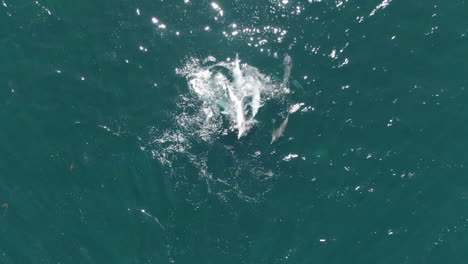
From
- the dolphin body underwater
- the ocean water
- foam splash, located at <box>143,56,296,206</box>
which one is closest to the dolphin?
the dolphin body underwater

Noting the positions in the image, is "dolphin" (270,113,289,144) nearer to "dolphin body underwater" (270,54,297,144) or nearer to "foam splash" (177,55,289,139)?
"dolphin body underwater" (270,54,297,144)

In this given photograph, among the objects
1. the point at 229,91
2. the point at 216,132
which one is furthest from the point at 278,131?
the point at 229,91

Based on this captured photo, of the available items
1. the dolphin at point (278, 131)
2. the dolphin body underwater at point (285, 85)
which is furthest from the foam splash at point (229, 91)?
the dolphin at point (278, 131)

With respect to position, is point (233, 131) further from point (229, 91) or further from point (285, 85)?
point (285, 85)

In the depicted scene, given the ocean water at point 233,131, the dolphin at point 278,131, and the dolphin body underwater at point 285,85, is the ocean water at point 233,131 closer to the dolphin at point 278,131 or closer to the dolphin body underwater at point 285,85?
the dolphin body underwater at point 285,85

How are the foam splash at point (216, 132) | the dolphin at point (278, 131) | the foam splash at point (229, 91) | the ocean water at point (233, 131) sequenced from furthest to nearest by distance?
the foam splash at point (229, 91)
the dolphin at point (278, 131)
the foam splash at point (216, 132)
the ocean water at point (233, 131)

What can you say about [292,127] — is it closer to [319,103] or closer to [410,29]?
[319,103]
